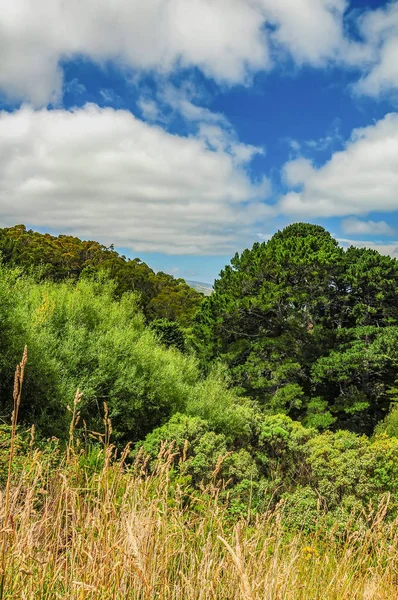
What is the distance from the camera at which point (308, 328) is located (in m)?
20.8

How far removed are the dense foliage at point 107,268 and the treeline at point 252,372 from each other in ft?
16.2

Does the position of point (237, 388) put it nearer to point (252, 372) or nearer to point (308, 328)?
point (252, 372)

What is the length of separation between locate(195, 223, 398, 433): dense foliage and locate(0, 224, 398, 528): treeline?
0.24 ft

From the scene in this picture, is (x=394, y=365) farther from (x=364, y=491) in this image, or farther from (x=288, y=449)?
(x=364, y=491)

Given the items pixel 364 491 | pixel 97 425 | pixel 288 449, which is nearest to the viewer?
pixel 364 491

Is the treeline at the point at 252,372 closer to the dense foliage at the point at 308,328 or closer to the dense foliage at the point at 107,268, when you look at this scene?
the dense foliage at the point at 308,328

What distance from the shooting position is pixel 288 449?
9578mm

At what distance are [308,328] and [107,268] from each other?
18345mm

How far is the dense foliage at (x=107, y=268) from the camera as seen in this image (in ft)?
106

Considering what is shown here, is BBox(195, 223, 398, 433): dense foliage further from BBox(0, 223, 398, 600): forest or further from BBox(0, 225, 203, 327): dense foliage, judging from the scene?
BBox(0, 225, 203, 327): dense foliage

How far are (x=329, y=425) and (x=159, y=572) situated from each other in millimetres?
18186

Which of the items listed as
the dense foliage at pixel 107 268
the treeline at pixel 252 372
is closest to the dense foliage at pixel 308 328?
the treeline at pixel 252 372

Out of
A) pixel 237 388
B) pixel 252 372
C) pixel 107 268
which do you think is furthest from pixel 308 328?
pixel 107 268

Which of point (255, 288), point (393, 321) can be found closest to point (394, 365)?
point (393, 321)
